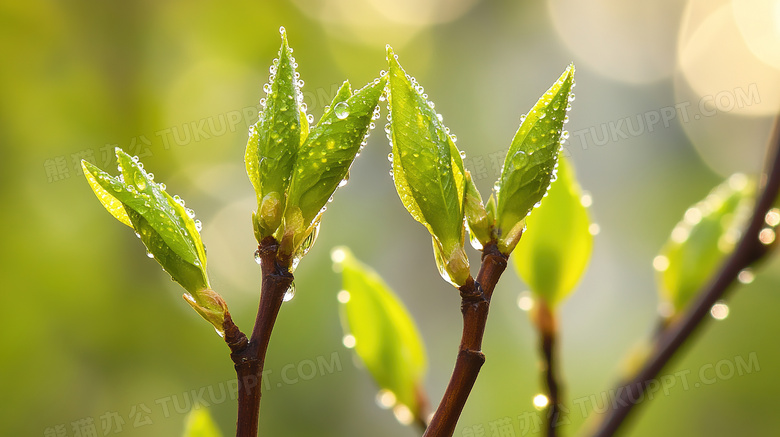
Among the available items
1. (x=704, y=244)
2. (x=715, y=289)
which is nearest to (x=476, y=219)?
(x=715, y=289)

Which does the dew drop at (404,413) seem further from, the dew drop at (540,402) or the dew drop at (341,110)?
the dew drop at (341,110)

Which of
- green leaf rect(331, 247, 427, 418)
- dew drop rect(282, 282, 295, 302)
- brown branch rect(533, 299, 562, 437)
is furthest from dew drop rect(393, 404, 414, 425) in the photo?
dew drop rect(282, 282, 295, 302)

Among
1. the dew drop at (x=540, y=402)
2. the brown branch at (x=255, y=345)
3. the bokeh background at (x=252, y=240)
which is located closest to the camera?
the brown branch at (x=255, y=345)

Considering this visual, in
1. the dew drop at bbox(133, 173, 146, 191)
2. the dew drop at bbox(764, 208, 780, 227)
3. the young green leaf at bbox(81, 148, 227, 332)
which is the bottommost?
the dew drop at bbox(764, 208, 780, 227)

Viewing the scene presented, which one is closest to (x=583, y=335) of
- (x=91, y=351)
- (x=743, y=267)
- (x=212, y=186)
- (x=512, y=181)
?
(x=212, y=186)

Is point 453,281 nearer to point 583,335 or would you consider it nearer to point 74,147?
point 74,147

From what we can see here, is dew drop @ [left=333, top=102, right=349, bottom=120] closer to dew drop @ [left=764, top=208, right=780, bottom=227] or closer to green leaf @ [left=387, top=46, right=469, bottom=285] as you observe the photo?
green leaf @ [left=387, top=46, right=469, bottom=285]

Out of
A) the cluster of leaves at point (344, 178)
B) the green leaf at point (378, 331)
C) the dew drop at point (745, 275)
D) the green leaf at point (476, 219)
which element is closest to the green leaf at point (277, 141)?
the cluster of leaves at point (344, 178)
